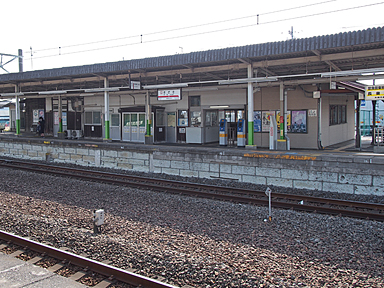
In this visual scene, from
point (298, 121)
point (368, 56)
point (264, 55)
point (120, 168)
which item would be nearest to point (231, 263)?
point (264, 55)

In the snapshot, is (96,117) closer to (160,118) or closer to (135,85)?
(160,118)

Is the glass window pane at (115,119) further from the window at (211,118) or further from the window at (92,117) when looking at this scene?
the window at (211,118)

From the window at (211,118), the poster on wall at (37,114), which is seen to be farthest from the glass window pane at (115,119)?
the poster on wall at (37,114)

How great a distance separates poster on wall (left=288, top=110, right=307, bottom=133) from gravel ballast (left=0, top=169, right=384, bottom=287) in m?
9.08

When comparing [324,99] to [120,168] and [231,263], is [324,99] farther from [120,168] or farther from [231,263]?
[231,263]

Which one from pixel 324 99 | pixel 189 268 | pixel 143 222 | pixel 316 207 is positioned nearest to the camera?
pixel 189 268

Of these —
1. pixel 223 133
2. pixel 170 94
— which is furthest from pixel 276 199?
pixel 170 94

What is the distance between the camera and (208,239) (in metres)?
6.38

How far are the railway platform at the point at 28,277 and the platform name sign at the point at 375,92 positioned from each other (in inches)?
490

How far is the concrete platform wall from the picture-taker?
1038cm

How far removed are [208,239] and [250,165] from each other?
6.40 meters

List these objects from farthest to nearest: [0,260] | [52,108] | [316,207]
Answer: [52,108] < [316,207] < [0,260]

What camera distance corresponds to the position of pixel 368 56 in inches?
478

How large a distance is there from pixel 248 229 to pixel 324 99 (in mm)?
12668
